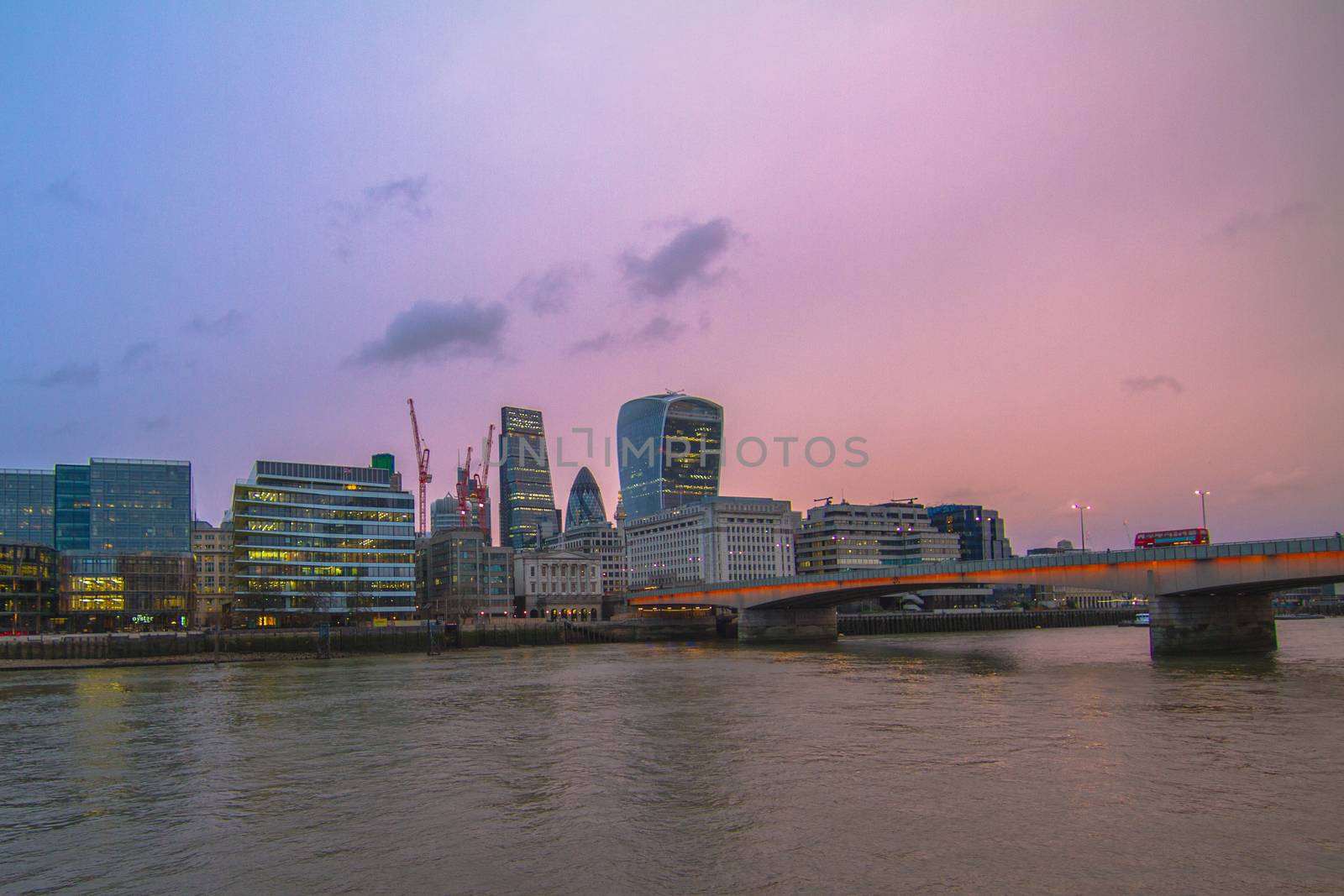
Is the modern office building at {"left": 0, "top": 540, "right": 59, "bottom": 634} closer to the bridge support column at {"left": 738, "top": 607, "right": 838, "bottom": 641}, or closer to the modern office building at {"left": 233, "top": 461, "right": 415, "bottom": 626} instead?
the modern office building at {"left": 233, "top": 461, "right": 415, "bottom": 626}

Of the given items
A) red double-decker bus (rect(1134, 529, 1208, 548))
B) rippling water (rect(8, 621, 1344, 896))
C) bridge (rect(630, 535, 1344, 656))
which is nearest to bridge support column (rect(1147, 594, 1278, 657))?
bridge (rect(630, 535, 1344, 656))

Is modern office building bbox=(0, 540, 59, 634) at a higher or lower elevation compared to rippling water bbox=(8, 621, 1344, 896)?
higher

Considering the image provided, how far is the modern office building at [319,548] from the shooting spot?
150000 millimetres

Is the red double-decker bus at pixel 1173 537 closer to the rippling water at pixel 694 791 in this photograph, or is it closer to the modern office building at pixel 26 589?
the rippling water at pixel 694 791

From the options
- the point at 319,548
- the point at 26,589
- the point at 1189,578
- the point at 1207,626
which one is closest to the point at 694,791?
the point at 1189,578

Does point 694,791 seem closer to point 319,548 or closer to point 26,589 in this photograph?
point 319,548

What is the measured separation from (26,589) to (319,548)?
2091 inches

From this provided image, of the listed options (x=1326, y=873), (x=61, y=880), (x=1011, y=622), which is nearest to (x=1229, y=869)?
(x=1326, y=873)

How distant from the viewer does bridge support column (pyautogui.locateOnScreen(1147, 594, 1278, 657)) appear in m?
77.8

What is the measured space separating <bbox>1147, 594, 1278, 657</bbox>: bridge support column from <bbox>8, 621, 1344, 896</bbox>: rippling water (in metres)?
21.9

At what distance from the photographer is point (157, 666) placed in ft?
306

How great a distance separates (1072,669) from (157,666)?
81.3m

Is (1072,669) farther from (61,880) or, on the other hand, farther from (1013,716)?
(61,880)

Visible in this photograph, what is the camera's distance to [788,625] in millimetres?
127812
